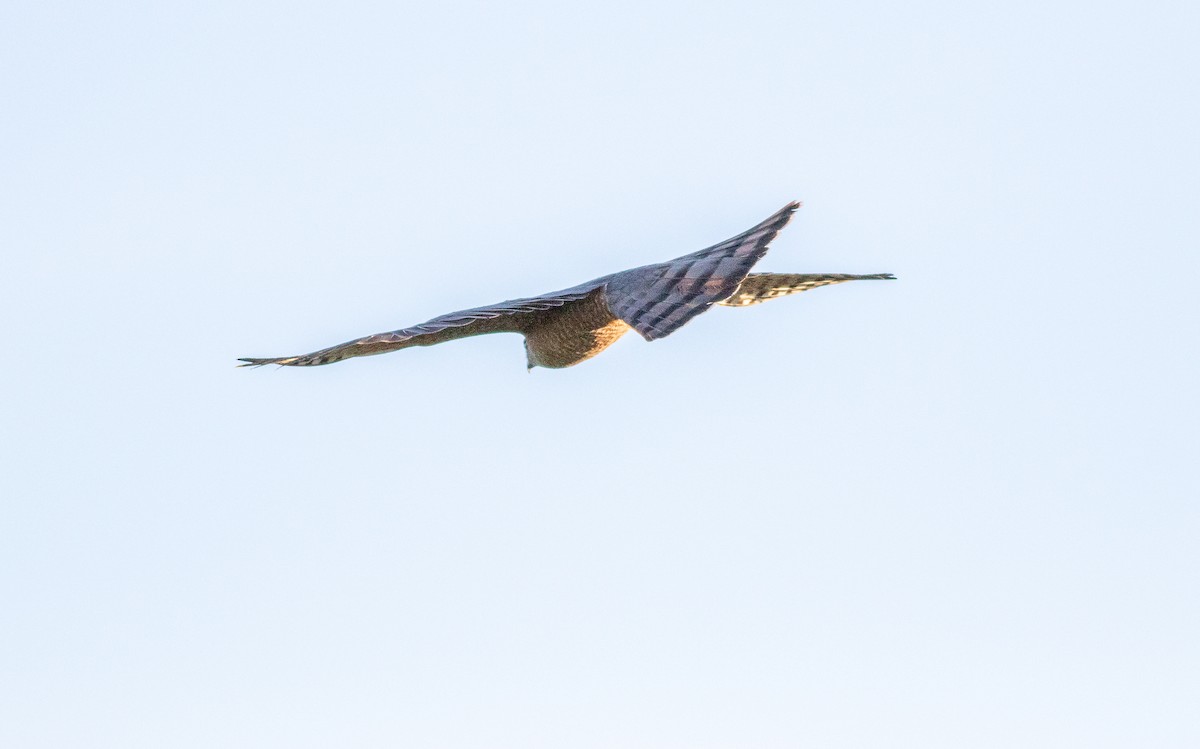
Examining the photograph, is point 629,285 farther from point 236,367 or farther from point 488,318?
point 236,367

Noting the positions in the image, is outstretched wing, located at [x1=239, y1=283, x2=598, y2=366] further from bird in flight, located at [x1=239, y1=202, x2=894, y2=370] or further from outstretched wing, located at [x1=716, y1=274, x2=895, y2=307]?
outstretched wing, located at [x1=716, y1=274, x2=895, y2=307]

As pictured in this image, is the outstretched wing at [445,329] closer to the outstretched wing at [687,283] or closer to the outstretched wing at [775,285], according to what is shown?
the outstretched wing at [687,283]

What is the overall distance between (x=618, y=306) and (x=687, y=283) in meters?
0.93

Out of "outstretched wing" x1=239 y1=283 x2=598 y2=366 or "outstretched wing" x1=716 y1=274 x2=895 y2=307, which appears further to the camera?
"outstretched wing" x1=716 y1=274 x2=895 y2=307

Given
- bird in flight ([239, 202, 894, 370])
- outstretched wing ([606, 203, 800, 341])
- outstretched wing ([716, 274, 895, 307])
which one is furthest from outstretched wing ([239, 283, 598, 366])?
outstretched wing ([716, 274, 895, 307])

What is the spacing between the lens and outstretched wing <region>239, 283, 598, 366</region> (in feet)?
54.6

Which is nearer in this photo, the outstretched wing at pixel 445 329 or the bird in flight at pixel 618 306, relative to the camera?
the bird in flight at pixel 618 306

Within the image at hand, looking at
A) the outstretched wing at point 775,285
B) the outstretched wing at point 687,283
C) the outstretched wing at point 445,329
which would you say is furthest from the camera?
the outstretched wing at point 775,285

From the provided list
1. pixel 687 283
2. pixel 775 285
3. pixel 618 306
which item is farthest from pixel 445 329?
pixel 775 285

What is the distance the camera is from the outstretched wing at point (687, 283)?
15.8 meters

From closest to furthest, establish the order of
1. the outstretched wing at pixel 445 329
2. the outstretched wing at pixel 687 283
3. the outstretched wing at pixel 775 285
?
the outstretched wing at pixel 687 283, the outstretched wing at pixel 445 329, the outstretched wing at pixel 775 285

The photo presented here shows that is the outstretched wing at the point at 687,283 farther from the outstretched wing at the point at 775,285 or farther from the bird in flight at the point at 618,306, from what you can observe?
the outstretched wing at the point at 775,285

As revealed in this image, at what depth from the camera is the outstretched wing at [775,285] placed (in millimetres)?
19047

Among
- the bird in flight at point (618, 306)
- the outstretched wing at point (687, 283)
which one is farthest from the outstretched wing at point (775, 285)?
the outstretched wing at point (687, 283)
